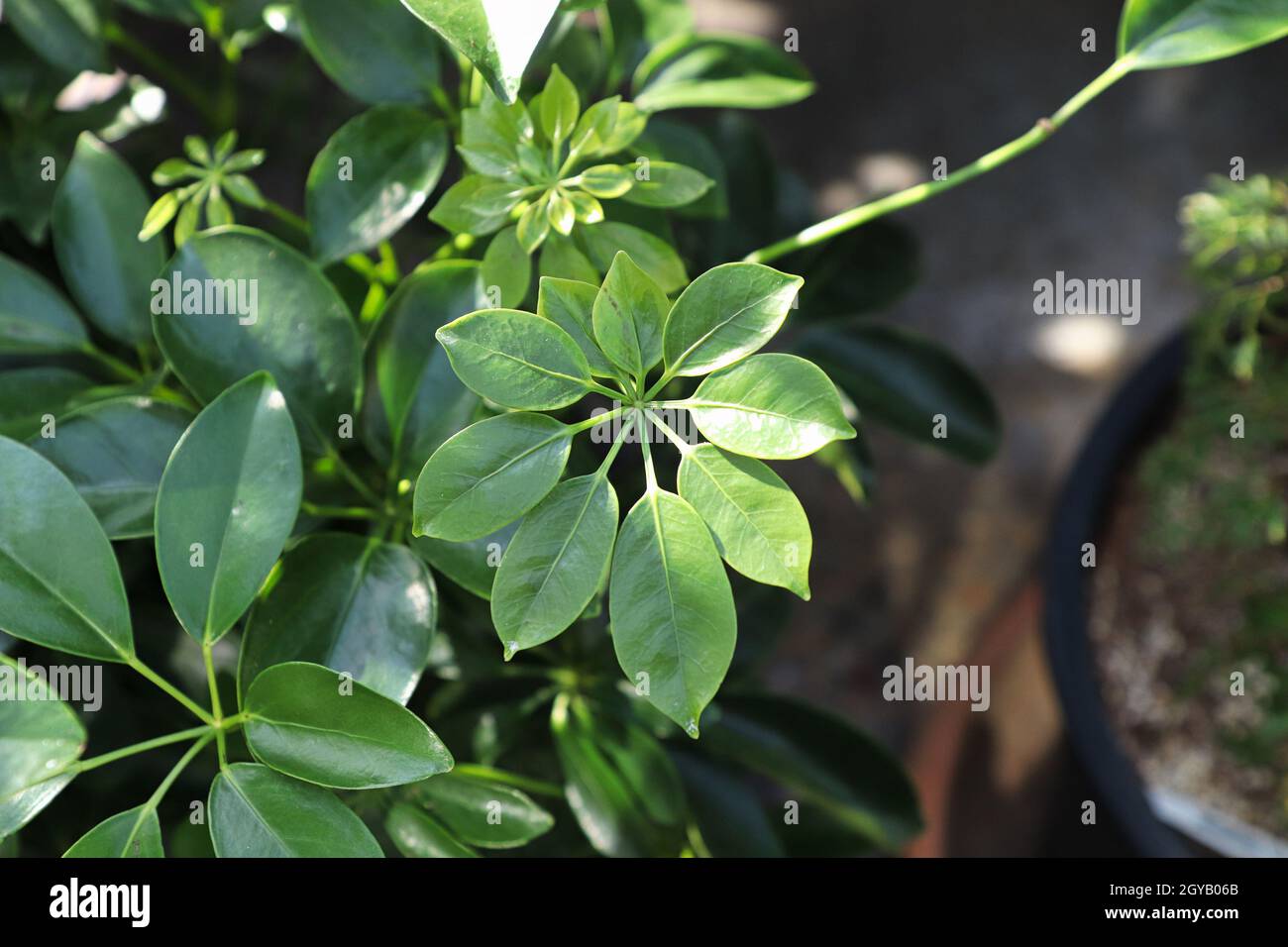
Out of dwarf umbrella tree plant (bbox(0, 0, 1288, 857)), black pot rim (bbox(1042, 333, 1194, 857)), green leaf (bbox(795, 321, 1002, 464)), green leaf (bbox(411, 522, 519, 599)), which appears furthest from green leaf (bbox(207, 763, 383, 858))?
black pot rim (bbox(1042, 333, 1194, 857))

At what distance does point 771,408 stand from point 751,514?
1.8 inches

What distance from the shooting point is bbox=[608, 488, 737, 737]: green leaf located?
459 mm

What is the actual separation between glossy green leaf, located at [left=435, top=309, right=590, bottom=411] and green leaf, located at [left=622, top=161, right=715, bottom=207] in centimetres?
11

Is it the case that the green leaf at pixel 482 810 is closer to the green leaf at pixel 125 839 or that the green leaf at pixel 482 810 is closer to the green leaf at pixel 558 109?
the green leaf at pixel 125 839

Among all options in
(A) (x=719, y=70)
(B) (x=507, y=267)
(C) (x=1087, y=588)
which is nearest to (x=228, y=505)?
(B) (x=507, y=267)

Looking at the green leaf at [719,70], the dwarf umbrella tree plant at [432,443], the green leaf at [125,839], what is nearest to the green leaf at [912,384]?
the dwarf umbrella tree plant at [432,443]

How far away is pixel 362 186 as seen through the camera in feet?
2.03

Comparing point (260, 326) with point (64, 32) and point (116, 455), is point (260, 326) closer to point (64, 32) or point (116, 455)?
point (116, 455)

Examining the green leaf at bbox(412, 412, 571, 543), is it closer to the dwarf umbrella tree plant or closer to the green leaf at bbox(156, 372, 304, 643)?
the dwarf umbrella tree plant

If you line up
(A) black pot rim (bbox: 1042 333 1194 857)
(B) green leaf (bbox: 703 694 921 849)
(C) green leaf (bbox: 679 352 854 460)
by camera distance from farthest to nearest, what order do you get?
(A) black pot rim (bbox: 1042 333 1194 857) → (B) green leaf (bbox: 703 694 921 849) → (C) green leaf (bbox: 679 352 854 460)

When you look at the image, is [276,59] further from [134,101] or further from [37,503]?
[37,503]

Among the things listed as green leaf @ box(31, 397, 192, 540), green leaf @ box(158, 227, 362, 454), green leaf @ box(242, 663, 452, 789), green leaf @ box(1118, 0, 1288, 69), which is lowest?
green leaf @ box(242, 663, 452, 789)

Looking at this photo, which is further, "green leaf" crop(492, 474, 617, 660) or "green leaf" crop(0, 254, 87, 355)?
"green leaf" crop(0, 254, 87, 355)

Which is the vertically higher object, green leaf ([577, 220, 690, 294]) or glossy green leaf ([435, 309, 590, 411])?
green leaf ([577, 220, 690, 294])
